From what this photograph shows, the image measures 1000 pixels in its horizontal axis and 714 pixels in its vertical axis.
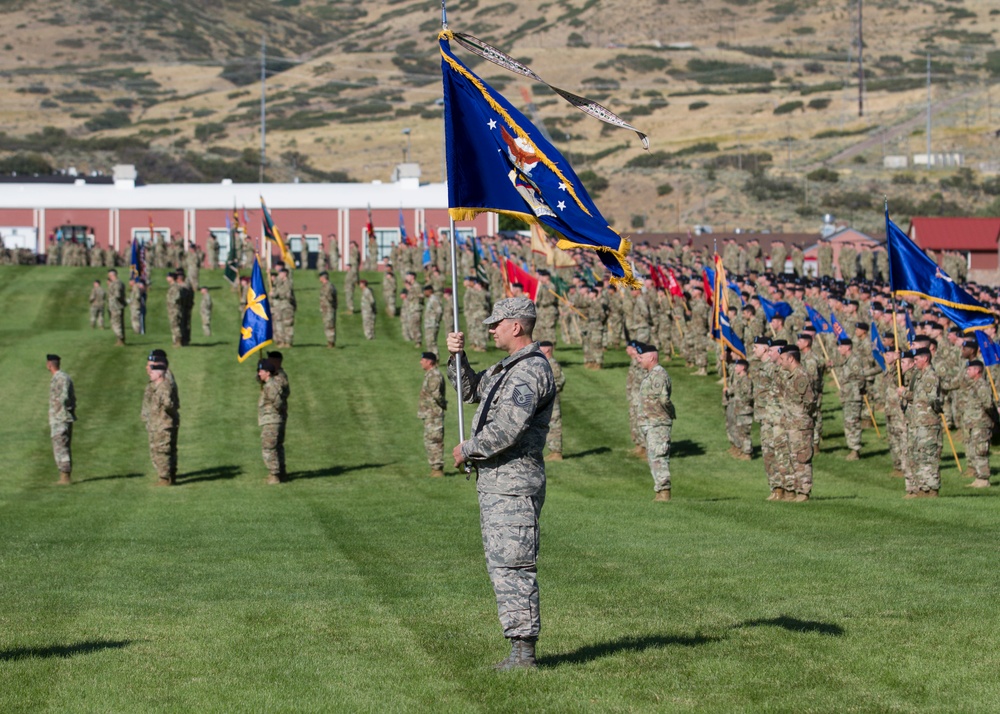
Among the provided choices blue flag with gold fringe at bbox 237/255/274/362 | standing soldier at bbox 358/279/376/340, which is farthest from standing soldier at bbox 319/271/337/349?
blue flag with gold fringe at bbox 237/255/274/362

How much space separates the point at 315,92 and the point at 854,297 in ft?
526

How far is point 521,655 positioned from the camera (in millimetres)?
8758

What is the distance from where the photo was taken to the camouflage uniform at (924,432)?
20.2 metres

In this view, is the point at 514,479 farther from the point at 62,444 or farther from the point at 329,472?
the point at 62,444

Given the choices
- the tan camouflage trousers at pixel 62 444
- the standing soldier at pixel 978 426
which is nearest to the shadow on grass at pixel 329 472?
the tan camouflage trousers at pixel 62 444

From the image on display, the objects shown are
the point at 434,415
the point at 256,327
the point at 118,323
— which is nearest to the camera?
the point at 434,415

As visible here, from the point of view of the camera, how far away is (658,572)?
12.9 m

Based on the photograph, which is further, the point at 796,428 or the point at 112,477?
the point at 112,477

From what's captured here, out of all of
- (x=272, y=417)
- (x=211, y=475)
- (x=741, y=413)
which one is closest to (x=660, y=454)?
(x=741, y=413)

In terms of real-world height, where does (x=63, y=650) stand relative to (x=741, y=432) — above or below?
above

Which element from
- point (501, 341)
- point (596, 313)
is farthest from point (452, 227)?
point (596, 313)

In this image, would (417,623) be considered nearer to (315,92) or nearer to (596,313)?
(596,313)

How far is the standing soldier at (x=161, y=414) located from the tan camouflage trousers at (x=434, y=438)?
4224 millimetres

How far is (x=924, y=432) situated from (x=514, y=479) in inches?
508
